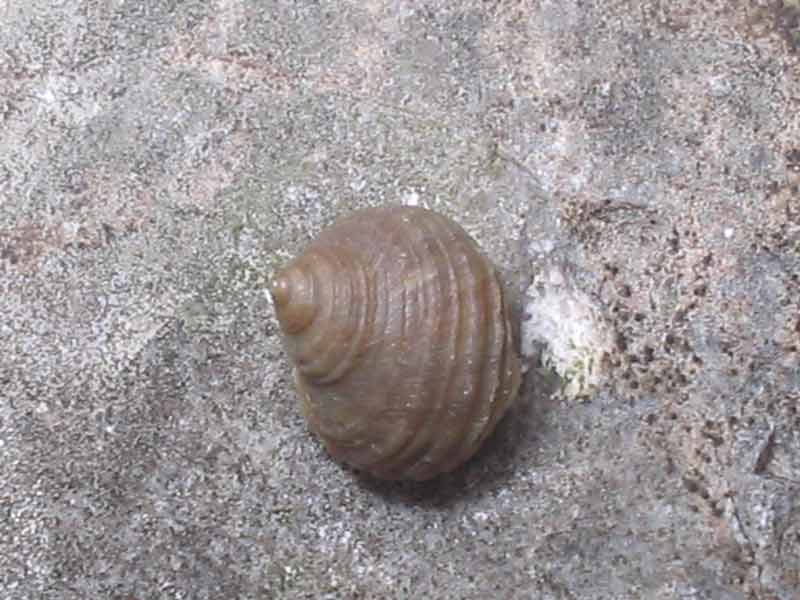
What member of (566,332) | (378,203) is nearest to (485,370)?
(566,332)

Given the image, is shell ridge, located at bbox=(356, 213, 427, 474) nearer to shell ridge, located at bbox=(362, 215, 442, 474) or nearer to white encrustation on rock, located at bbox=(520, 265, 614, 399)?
shell ridge, located at bbox=(362, 215, 442, 474)

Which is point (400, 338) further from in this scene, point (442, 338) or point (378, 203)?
point (378, 203)

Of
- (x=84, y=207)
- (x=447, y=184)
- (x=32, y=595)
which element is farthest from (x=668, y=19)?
(x=32, y=595)

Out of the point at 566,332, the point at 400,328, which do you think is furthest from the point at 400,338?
the point at 566,332

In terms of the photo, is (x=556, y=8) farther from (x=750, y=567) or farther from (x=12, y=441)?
(x=12, y=441)

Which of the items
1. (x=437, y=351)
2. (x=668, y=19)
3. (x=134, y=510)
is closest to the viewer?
(x=437, y=351)

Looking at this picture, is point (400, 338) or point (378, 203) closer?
point (400, 338)

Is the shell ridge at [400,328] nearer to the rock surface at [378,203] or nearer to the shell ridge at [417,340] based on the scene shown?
the shell ridge at [417,340]
